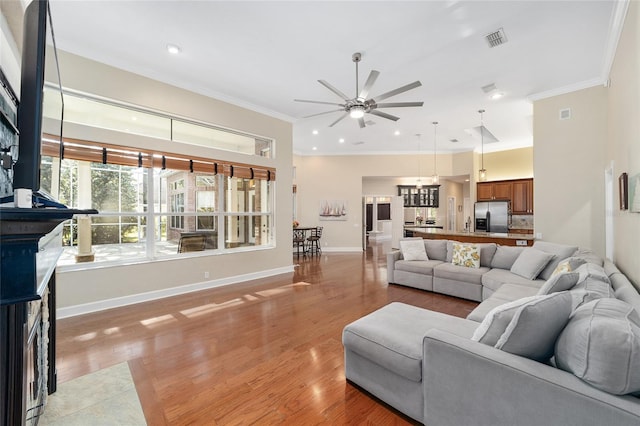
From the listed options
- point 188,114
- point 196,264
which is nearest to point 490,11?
point 188,114

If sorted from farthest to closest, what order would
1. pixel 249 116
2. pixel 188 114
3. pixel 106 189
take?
pixel 249 116
pixel 188 114
pixel 106 189

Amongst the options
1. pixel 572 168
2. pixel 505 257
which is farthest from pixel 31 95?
pixel 572 168

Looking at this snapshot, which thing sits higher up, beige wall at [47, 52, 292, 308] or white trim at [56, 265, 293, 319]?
beige wall at [47, 52, 292, 308]

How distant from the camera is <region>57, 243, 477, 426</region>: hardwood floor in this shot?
199 centimetres

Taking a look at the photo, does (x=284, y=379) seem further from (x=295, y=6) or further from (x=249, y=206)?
(x=249, y=206)

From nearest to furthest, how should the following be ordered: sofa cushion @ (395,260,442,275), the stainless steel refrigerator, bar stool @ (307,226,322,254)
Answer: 1. sofa cushion @ (395,260,442,275)
2. the stainless steel refrigerator
3. bar stool @ (307,226,322,254)

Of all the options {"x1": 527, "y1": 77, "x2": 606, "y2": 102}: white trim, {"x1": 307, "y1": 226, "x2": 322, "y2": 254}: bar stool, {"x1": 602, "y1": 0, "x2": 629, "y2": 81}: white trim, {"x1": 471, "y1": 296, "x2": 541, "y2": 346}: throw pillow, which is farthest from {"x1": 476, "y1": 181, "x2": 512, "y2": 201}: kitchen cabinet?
{"x1": 471, "y1": 296, "x2": 541, "y2": 346}: throw pillow

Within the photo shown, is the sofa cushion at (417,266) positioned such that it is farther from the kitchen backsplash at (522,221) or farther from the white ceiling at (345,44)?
the kitchen backsplash at (522,221)

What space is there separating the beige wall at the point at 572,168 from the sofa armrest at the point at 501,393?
15.3ft

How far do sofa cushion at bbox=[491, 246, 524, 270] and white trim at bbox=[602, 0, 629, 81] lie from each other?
9.17 feet

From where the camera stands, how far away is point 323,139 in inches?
324

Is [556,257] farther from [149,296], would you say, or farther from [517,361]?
[149,296]

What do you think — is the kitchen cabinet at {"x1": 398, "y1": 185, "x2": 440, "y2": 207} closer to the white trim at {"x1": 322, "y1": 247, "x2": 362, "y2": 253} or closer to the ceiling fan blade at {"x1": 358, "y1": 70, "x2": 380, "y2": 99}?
the white trim at {"x1": 322, "y1": 247, "x2": 362, "y2": 253}

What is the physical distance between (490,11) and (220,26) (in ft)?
9.87
